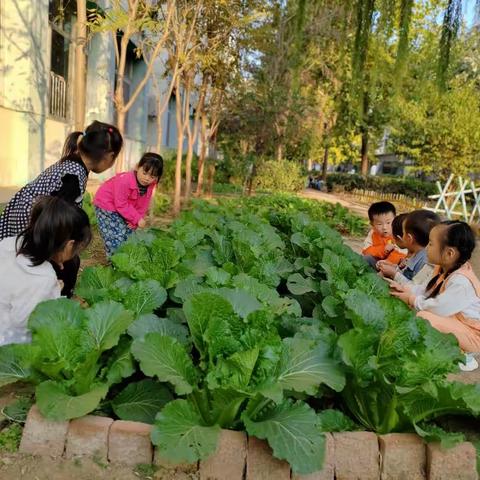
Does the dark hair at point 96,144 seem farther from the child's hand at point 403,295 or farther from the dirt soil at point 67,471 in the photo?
the child's hand at point 403,295

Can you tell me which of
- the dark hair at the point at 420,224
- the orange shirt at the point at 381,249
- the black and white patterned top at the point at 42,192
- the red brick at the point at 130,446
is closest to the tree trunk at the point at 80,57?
the black and white patterned top at the point at 42,192

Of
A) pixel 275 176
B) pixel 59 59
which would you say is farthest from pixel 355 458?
pixel 275 176

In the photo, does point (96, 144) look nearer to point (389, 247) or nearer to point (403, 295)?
point (403, 295)

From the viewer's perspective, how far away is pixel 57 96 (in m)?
12.2

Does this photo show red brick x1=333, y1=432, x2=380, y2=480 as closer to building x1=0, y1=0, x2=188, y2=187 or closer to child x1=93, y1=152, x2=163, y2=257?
child x1=93, y1=152, x2=163, y2=257

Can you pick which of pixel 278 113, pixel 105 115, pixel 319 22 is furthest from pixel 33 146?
pixel 278 113

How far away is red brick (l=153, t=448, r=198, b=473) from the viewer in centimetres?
196

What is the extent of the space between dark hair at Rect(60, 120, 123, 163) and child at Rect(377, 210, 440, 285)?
2571mm

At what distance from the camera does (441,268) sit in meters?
A: 3.57

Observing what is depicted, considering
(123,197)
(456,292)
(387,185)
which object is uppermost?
(123,197)

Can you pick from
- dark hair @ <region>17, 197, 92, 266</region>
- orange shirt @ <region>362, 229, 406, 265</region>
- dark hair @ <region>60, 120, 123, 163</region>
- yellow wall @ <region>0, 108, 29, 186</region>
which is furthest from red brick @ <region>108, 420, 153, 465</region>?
yellow wall @ <region>0, 108, 29, 186</region>

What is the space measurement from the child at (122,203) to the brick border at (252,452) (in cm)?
304

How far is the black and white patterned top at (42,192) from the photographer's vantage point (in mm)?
3389

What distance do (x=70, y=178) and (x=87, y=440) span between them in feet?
6.61
